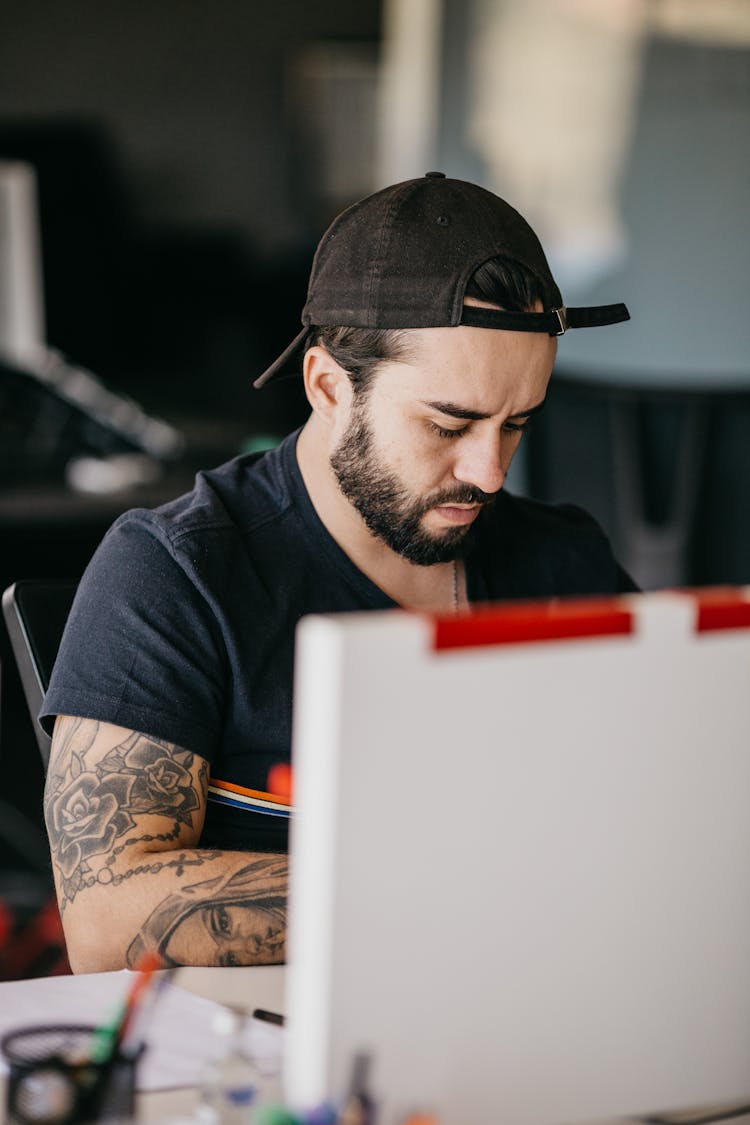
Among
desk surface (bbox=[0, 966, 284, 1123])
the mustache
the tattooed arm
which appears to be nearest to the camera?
desk surface (bbox=[0, 966, 284, 1123])

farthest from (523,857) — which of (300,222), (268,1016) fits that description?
(300,222)

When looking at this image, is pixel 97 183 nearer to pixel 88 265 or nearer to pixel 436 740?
pixel 88 265

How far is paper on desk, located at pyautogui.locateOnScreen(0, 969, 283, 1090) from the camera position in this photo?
981 mm

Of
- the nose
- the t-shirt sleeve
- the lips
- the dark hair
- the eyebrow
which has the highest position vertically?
the dark hair

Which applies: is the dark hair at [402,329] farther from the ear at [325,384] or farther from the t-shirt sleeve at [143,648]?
the t-shirt sleeve at [143,648]

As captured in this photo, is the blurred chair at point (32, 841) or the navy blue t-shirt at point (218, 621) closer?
the navy blue t-shirt at point (218, 621)

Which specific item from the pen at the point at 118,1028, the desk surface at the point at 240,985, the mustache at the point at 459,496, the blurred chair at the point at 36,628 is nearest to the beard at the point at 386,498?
the mustache at the point at 459,496

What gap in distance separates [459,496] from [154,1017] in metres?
0.61

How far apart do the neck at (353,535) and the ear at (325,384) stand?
0.02m

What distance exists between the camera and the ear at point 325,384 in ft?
4.79

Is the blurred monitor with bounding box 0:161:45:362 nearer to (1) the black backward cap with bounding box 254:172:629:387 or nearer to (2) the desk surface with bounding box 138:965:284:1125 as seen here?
(1) the black backward cap with bounding box 254:172:629:387

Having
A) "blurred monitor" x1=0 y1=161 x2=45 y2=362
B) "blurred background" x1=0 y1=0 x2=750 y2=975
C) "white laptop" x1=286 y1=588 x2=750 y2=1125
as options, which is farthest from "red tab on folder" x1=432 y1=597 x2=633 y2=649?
"blurred monitor" x1=0 y1=161 x2=45 y2=362

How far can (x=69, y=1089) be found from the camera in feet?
2.71

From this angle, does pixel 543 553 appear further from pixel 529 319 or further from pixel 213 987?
pixel 213 987
